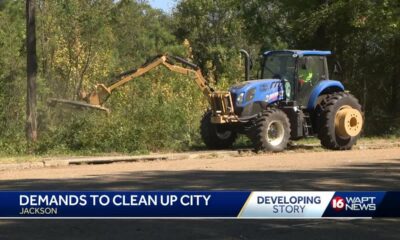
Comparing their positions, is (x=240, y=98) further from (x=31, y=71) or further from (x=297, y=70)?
(x=31, y=71)

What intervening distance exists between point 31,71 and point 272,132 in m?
7.90

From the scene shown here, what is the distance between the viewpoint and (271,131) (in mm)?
20844

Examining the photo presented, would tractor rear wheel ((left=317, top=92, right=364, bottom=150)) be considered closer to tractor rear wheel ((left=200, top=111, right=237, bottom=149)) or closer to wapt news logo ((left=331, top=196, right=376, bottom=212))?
tractor rear wheel ((left=200, top=111, right=237, bottom=149))

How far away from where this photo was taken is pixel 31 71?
22.3 m

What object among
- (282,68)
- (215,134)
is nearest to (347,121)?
(282,68)

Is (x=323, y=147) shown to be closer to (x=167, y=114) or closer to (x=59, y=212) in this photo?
(x=167, y=114)

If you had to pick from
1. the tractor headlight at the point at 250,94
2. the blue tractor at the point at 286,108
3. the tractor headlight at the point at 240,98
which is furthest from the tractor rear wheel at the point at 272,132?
the tractor headlight at the point at 240,98

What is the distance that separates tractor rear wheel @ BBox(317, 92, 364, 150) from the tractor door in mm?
619

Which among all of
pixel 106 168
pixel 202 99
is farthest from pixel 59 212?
pixel 202 99

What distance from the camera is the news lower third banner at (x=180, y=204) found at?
5.78 m

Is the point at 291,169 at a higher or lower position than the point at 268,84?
lower

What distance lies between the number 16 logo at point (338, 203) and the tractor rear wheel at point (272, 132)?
14.5 metres

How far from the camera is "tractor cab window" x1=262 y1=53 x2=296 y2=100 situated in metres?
21.8
